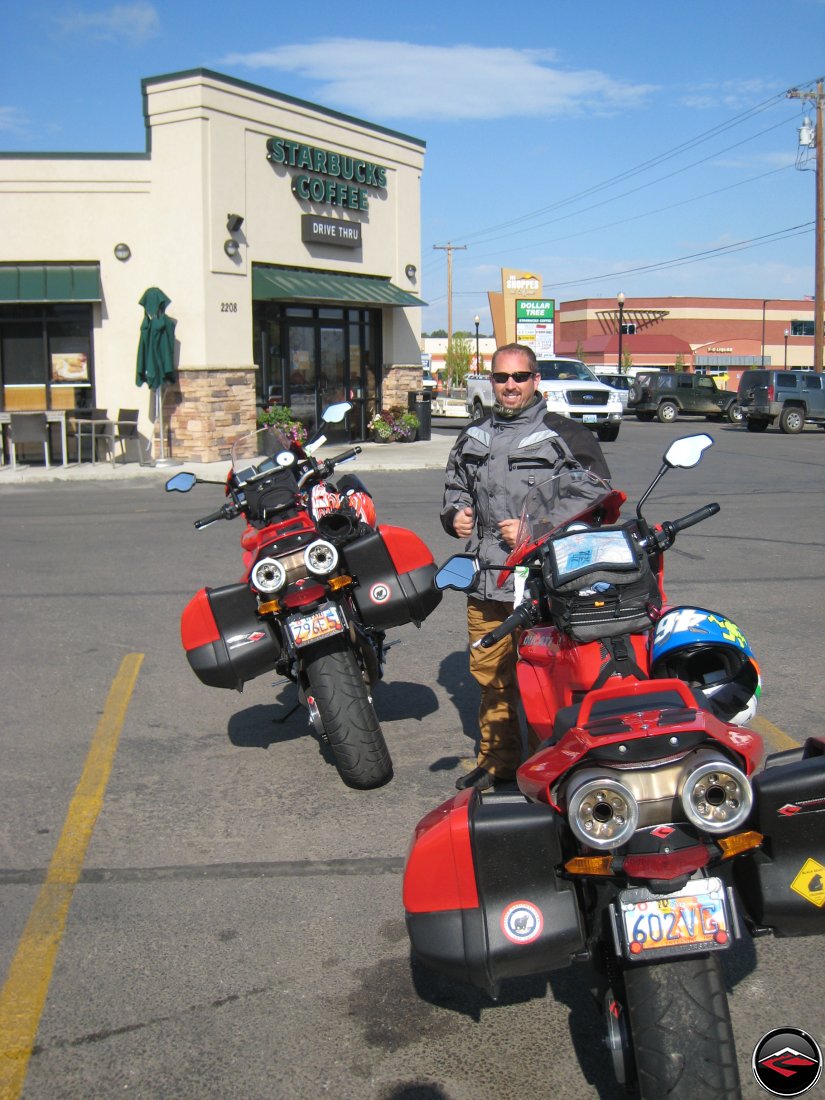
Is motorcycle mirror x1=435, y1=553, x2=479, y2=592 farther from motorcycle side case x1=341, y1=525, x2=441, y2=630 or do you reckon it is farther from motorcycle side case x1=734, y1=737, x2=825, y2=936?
motorcycle side case x1=341, y1=525, x2=441, y2=630

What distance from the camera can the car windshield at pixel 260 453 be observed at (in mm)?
5305

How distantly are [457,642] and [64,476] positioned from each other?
1246 centimetres

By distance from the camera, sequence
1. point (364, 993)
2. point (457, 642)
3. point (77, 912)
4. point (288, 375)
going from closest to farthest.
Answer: point (364, 993)
point (77, 912)
point (457, 642)
point (288, 375)

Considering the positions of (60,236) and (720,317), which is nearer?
(60,236)

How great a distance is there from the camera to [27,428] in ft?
61.9

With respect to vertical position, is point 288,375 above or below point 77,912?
above

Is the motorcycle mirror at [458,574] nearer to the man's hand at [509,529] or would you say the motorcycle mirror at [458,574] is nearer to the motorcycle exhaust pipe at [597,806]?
the man's hand at [509,529]

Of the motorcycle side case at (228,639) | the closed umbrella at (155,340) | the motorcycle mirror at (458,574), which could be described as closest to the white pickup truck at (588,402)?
the closed umbrella at (155,340)

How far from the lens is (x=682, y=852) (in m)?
2.49

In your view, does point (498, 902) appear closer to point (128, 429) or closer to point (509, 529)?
point (509, 529)

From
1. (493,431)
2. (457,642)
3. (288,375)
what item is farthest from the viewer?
(288,375)

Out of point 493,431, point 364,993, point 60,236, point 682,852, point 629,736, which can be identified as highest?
point 60,236

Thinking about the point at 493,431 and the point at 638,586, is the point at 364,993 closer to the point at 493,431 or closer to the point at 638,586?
the point at 638,586

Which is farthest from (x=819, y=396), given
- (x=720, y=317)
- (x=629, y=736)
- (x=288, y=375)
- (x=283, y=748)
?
(x=720, y=317)
